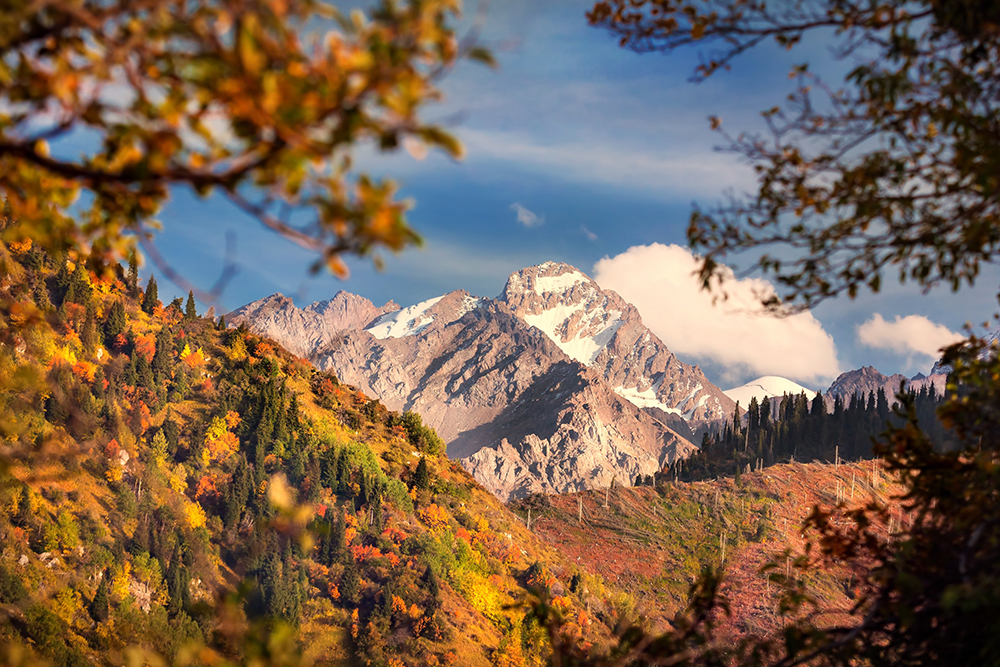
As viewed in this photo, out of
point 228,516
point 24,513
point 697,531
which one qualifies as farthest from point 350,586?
point 697,531

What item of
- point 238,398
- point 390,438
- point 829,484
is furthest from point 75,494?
point 829,484

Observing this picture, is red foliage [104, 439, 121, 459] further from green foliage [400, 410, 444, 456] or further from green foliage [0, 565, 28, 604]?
green foliage [400, 410, 444, 456]

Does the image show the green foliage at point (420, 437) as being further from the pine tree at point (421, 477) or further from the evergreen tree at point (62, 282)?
the evergreen tree at point (62, 282)

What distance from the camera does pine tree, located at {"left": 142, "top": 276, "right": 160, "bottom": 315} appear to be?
33344 mm

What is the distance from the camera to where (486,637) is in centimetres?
2591

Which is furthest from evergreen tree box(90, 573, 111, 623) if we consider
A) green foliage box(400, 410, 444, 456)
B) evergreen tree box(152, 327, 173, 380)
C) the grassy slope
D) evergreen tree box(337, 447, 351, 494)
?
the grassy slope

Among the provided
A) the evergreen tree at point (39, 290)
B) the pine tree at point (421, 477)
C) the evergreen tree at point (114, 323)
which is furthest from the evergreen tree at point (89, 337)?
the pine tree at point (421, 477)

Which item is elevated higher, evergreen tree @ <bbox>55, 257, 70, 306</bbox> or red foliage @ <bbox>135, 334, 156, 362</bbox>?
evergreen tree @ <bbox>55, 257, 70, 306</bbox>

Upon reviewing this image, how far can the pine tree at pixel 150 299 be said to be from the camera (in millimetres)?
33344

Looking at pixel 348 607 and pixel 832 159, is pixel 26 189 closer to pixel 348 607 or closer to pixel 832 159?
pixel 832 159

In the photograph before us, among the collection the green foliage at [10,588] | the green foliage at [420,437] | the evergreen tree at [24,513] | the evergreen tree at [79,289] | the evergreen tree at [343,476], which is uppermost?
the evergreen tree at [79,289]

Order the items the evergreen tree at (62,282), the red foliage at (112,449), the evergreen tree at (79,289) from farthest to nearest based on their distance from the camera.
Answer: the evergreen tree at (62,282) → the evergreen tree at (79,289) → the red foliage at (112,449)

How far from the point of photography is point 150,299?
33781 mm

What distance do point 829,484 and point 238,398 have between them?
47.5 metres
